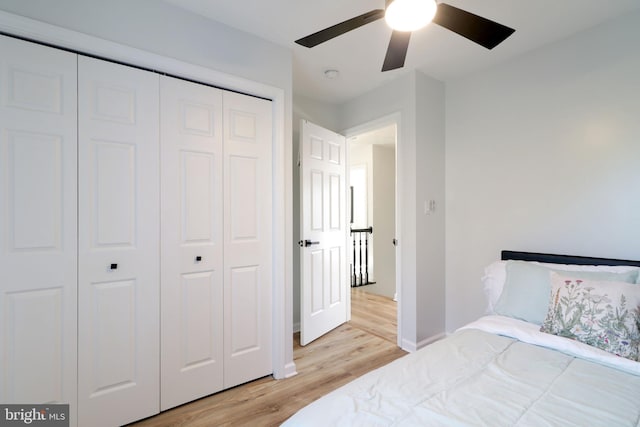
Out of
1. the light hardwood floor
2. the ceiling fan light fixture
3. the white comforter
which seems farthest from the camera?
the light hardwood floor

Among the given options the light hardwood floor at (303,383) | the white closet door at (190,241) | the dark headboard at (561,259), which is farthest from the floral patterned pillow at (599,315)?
the white closet door at (190,241)

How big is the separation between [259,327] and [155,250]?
94 cm

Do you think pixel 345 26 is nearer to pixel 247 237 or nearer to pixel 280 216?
pixel 280 216

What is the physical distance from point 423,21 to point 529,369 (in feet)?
5.19

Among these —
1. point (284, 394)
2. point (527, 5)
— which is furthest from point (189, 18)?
point (284, 394)

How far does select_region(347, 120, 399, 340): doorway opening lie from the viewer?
4773 millimetres

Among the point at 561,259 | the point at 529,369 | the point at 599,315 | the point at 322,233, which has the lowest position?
the point at 529,369

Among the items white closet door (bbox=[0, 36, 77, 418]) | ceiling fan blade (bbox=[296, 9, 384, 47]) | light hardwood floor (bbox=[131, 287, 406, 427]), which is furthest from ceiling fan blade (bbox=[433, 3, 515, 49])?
light hardwood floor (bbox=[131, 287, 406, 427])

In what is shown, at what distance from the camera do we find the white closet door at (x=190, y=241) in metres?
1.91

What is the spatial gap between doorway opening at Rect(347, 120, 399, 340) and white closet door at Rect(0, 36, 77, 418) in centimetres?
344

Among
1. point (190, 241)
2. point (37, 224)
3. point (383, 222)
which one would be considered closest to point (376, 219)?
point (383, 222)

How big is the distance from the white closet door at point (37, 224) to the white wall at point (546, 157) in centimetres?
296

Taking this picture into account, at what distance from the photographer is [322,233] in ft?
10.2

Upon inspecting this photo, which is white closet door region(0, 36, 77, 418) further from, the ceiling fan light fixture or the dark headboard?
the dark headboard
